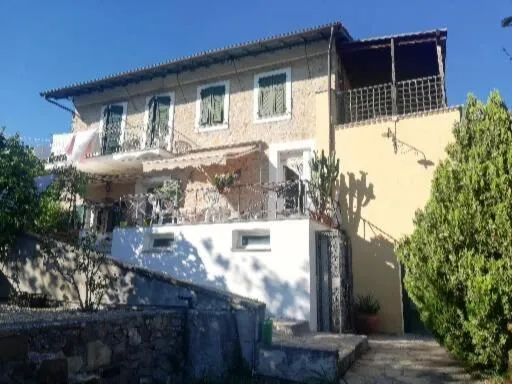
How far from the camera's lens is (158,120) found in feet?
64.2

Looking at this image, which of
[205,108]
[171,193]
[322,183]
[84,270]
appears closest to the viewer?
[84,270]

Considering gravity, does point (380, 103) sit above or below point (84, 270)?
above

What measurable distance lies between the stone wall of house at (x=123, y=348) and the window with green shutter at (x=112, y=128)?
566 inches

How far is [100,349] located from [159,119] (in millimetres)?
15010

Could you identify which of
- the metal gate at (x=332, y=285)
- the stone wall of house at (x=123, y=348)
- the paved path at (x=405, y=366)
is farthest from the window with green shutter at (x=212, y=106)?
the stone wall of house at (x=123, y=348)

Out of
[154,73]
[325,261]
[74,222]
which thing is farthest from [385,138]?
[74,222]

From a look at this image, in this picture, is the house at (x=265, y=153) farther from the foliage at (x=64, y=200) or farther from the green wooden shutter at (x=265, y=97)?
the foliage at (x=64, y=200)

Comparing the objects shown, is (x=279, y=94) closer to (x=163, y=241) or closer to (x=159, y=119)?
(x=159, y=119)

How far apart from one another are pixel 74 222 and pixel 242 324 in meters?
11.5

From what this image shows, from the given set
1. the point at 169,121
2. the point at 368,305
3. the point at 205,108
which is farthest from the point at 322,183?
the point at 169,121

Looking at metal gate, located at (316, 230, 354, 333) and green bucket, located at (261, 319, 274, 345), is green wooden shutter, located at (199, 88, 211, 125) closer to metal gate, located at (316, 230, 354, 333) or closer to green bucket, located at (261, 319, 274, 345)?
metal gate, located at (316, 230, 354, 333)

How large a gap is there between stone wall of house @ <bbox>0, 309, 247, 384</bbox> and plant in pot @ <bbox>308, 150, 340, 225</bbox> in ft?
22.4

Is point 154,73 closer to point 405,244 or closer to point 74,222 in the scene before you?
point 74,222

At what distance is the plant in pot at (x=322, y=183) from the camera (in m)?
13.8
